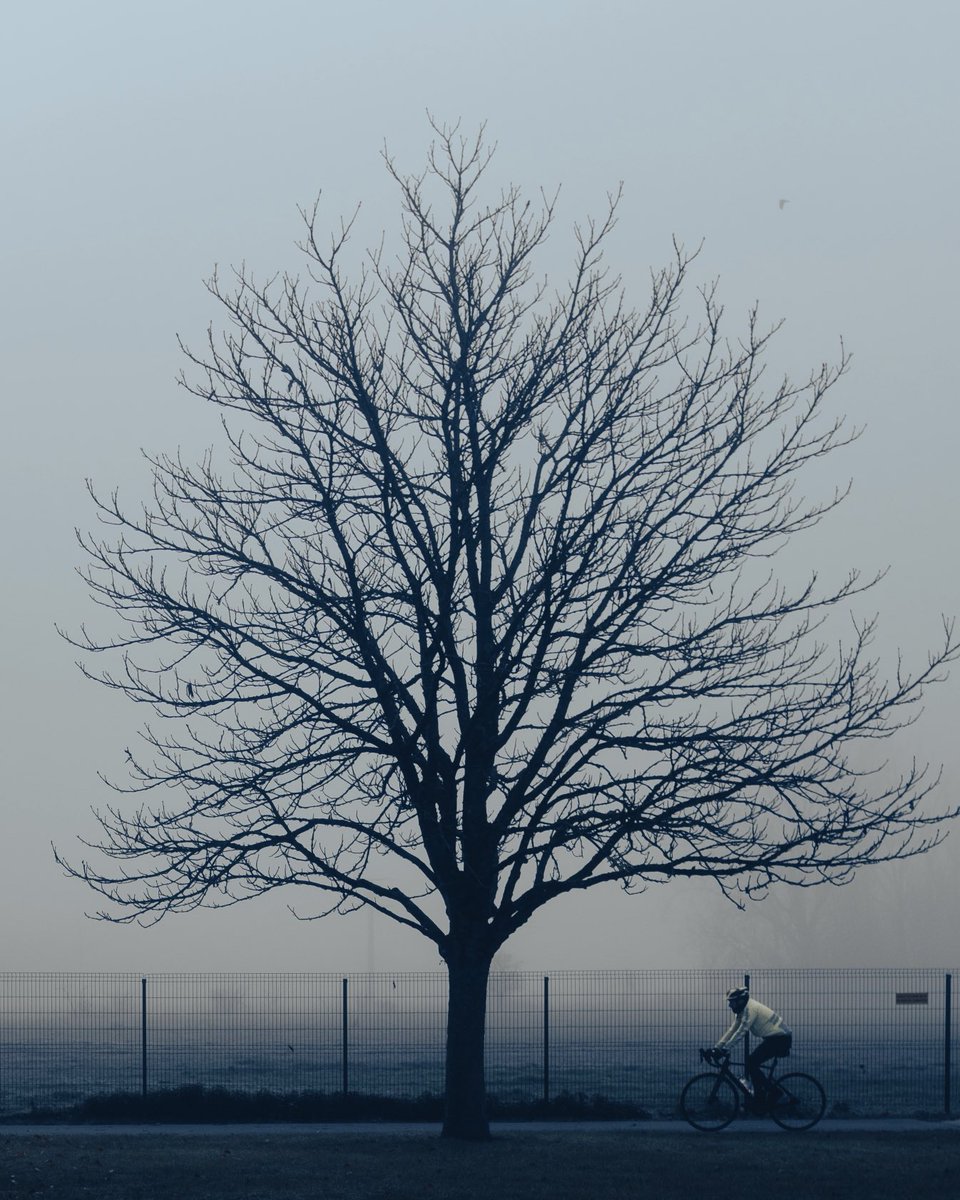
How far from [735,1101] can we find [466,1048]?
11.8ft

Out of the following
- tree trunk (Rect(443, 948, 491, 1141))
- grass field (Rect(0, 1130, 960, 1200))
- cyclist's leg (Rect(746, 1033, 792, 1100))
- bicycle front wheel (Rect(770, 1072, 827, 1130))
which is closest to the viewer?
grass field (Rect(0, 1130, 960, 1200))

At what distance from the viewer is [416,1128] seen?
20219mm

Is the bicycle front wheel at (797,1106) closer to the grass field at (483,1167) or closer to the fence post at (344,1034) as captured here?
the grass field at (483,1167)

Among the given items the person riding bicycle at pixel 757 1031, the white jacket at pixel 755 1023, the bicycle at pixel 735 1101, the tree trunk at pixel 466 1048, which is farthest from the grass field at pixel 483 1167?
the white jacket at pixel 755 1023

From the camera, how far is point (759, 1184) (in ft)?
48.5

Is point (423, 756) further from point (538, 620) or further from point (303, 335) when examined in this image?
point (303, 335)

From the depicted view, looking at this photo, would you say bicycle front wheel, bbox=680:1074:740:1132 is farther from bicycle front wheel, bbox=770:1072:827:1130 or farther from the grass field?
the grass field

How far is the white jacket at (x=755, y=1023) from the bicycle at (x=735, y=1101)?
0.40m

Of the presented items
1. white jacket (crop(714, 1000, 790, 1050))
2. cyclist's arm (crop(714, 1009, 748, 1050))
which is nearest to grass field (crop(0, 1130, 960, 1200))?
cyclist's arm (crop(714, 1009, 748, 1050))

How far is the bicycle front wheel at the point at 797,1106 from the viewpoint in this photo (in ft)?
63.5

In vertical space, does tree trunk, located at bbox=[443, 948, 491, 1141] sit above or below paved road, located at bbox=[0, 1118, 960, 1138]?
above

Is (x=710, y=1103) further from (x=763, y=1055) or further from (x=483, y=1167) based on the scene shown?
(x=483, y=1167)

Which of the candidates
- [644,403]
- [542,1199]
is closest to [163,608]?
[644,403]

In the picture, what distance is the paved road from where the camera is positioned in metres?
19.3
